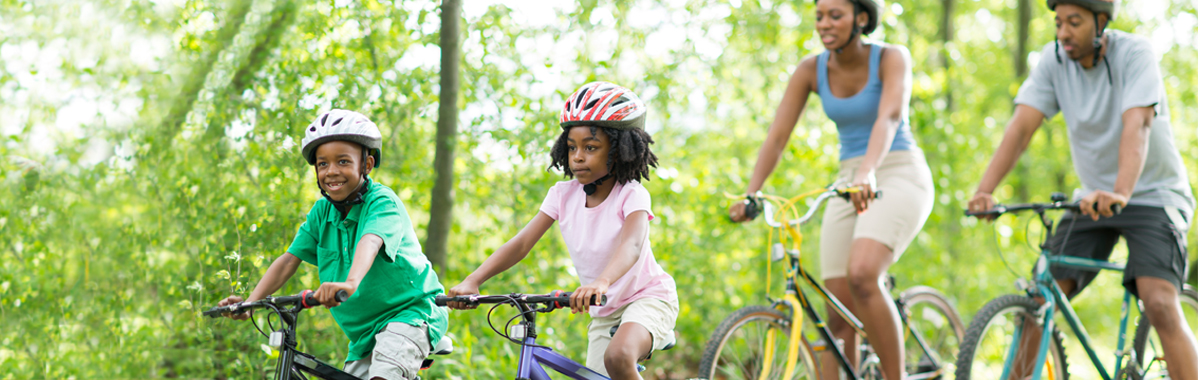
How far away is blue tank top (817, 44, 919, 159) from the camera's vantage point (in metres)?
3.92

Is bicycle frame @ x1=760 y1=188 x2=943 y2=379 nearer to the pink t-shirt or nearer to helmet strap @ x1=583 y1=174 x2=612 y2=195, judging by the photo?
the pink t-shirt

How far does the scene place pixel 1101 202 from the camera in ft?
11.6

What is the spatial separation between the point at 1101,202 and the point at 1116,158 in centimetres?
55

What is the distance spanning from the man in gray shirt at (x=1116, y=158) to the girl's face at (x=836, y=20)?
89 centimetres

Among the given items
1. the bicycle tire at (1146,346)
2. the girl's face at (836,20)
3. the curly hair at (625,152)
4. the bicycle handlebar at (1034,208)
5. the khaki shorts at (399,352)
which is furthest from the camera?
the bicycle tire at (1146,346)

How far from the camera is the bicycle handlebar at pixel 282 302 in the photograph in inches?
92.1

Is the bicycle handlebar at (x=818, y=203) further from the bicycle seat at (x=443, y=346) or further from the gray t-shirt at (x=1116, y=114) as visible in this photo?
the bicycle seat at (x=443, y=346)

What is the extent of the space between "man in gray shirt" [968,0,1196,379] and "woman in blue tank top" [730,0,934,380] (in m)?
0.42

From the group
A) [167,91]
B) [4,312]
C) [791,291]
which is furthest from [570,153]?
[4,312]

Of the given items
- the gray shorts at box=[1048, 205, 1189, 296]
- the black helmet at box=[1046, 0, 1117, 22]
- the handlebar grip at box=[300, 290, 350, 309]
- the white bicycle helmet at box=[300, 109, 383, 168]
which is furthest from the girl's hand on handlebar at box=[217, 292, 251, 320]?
the black helmet at box=[1046, 0, 1117, 22]

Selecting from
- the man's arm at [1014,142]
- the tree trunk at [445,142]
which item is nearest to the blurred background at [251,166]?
the tree trunk at [445,142]

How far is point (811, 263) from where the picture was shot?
7.10m

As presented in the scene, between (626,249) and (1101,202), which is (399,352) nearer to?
(626,249)

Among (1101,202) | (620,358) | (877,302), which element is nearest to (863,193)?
(877,302)
